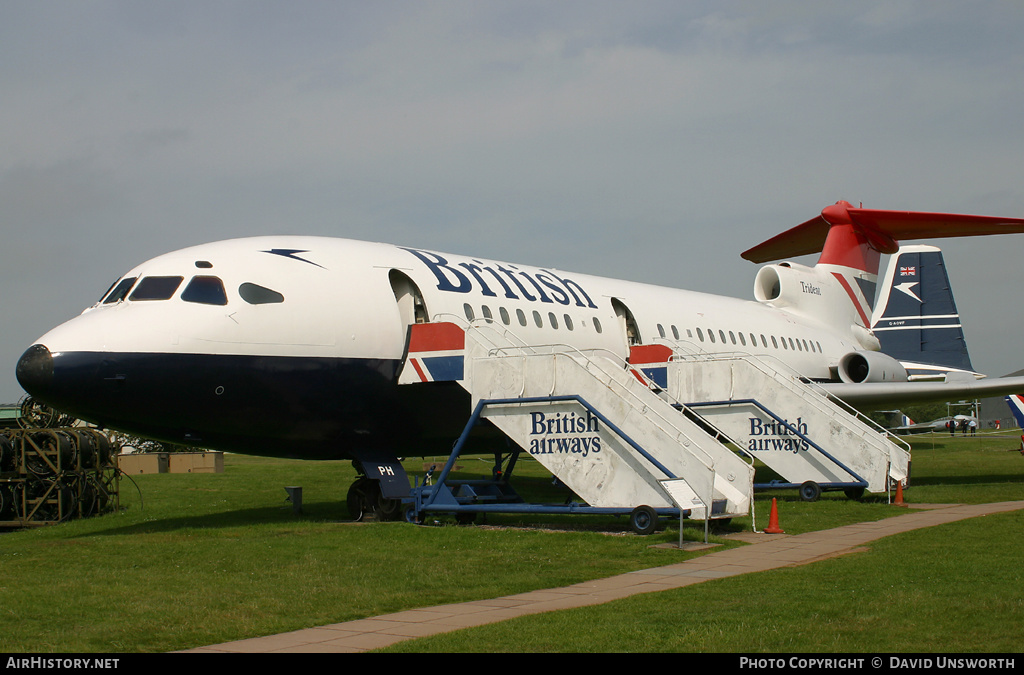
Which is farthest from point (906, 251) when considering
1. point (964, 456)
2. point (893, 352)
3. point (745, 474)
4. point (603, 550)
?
point (603, 550)

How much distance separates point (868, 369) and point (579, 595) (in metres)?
23.2

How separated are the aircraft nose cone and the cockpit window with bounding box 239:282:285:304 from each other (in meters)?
2.87

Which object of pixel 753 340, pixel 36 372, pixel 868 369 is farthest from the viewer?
pixel 868 369

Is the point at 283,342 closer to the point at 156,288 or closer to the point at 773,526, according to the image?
the point at 156,288

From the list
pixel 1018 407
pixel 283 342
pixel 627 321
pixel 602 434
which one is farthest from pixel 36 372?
pixel 1018 407

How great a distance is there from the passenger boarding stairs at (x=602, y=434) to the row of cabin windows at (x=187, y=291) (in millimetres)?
3463

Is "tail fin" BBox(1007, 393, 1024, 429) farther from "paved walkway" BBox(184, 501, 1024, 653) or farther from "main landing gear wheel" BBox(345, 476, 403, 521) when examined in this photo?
"main landing gear wheel" BBox(345, 476, 403, 521)

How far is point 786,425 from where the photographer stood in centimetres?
1922

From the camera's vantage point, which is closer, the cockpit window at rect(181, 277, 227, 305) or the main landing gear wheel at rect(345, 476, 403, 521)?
the cockpit window at rect(181, 277, 227, 305)

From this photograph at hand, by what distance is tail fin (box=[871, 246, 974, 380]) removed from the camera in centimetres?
3625

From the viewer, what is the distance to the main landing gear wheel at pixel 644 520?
13.4 meters

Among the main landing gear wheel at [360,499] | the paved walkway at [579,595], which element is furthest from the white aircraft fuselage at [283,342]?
the paved walkway at [579,595]

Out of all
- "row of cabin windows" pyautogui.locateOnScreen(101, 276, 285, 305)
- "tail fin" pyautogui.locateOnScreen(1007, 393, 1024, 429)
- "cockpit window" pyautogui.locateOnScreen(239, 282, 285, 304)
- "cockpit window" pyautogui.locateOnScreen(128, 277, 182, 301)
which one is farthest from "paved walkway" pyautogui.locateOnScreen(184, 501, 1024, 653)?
"tail fin" pyautogui.locateOnScreen(1007, 393, 1024, 429)

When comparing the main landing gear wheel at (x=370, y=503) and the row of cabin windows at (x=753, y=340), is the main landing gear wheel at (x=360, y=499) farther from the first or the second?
the row of cabin windows at (x=753, y=340)
